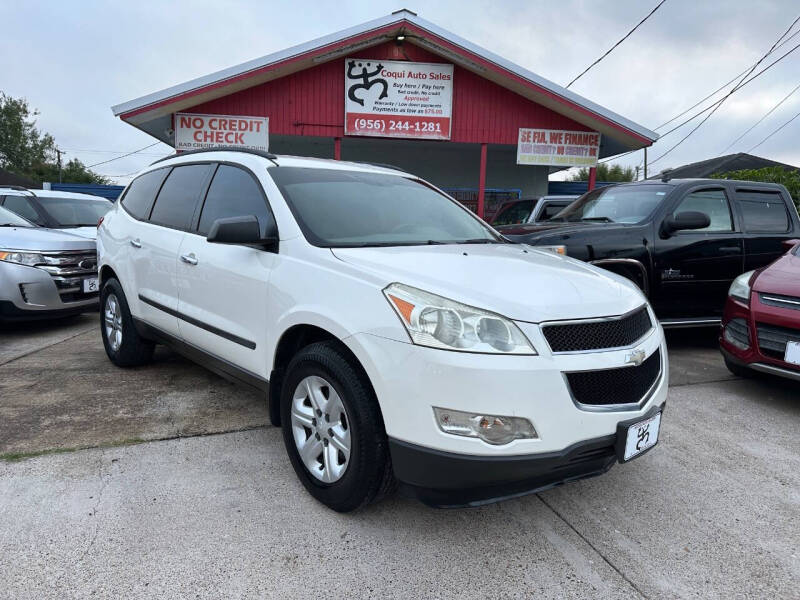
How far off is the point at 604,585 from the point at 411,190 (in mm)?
2478

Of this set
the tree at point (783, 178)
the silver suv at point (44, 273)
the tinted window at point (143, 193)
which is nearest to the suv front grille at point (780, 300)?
the tinted window at point (143, 193)

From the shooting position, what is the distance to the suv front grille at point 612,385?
6.93 ft

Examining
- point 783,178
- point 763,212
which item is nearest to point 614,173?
point 783,178

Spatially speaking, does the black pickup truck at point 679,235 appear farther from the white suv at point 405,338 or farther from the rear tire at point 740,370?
the white suv at point 405,338

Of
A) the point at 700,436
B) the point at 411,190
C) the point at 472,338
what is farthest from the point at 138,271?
the point at 700,436

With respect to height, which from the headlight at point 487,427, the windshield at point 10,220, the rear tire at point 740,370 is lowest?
the rear tire at point 740,370

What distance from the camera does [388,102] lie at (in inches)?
441

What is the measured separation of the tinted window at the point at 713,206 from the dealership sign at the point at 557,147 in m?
6.44

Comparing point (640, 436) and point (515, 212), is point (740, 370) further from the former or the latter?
point (515, 212)

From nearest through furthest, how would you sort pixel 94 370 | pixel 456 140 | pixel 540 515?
pixel 540 515 < pixel 94 370 < pixel 456 140

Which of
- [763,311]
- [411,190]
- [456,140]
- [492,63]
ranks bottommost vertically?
[763,311]

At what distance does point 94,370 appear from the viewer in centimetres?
456

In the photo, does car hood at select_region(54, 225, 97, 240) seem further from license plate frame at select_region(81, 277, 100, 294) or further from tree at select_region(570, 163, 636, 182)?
tree at select_region(570, 163, 636, 182)

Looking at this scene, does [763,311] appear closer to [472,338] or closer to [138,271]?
[472,338]
